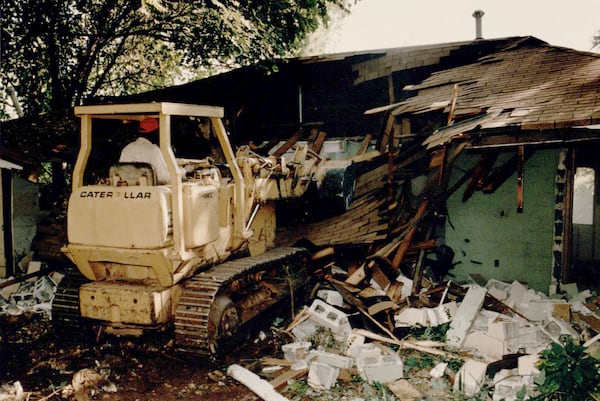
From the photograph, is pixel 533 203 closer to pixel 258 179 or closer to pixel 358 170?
pixel 358 170

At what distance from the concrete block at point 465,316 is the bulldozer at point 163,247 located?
250 centimetres

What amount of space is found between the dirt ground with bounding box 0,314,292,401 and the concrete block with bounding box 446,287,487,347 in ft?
7.72

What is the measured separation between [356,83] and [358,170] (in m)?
2.41

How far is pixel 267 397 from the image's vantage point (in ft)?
15.7

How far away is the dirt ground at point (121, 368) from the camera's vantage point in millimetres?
4977

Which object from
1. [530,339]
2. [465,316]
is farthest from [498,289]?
[530,339]

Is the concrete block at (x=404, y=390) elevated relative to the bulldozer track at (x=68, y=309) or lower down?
lower down

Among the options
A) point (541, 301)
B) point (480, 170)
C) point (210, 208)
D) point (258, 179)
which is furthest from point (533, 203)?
point (210, 208)

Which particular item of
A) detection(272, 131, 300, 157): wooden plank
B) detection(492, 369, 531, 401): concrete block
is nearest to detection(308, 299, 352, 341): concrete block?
detection(492, 369, 531, 401): concrete block

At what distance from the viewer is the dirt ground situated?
498 centimetres

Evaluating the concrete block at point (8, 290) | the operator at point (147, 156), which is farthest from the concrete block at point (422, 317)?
the concrete block at point (8, 290)

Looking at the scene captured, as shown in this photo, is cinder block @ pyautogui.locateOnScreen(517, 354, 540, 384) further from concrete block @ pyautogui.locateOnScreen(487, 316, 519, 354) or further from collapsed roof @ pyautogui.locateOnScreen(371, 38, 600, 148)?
collapsed roof @ pyautogui.locateOnScreen(371, 38, 600, 148)

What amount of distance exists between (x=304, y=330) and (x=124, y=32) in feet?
35.6

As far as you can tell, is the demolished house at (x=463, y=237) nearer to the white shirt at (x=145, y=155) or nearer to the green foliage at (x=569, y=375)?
the green foliage at (x=569, y=375)
